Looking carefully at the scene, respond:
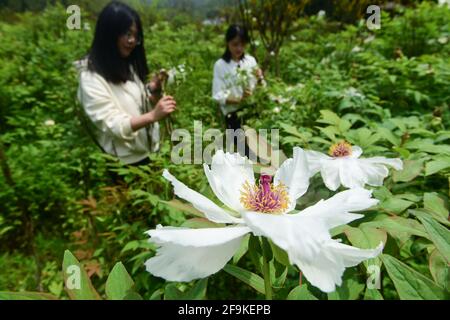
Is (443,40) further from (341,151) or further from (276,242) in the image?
(276,242)

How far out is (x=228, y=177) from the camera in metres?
0.53

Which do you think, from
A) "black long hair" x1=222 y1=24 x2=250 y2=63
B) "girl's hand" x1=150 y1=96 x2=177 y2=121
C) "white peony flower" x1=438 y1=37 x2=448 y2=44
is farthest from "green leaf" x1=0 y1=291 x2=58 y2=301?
"white peony flower" x1=438 y1=37 x2=448 y2=44

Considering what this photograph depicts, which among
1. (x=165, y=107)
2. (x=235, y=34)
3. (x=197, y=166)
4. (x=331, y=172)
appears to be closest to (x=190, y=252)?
(x=331, y=172)

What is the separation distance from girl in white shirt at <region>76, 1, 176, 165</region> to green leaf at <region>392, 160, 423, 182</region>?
88cm

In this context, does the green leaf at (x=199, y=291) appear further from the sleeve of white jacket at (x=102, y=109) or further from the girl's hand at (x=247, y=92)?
the girl's hand at (x=247, y=92)

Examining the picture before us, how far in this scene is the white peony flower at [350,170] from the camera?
662 millimetres

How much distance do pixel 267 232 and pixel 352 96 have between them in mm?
1157

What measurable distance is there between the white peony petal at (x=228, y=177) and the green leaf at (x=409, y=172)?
0.33m

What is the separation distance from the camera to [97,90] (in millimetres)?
1477

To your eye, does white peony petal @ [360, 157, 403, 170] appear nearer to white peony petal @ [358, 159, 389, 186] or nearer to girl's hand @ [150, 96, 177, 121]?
white peony petal @ [358, 159, 389, 186]

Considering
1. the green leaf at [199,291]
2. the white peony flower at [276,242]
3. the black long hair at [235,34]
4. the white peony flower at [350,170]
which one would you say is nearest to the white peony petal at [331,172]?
the white peony flower at [350,170]

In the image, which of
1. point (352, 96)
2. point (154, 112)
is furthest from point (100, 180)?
point (352, 96)

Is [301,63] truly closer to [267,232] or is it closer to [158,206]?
[158,206]

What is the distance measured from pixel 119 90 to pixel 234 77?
80 cm
